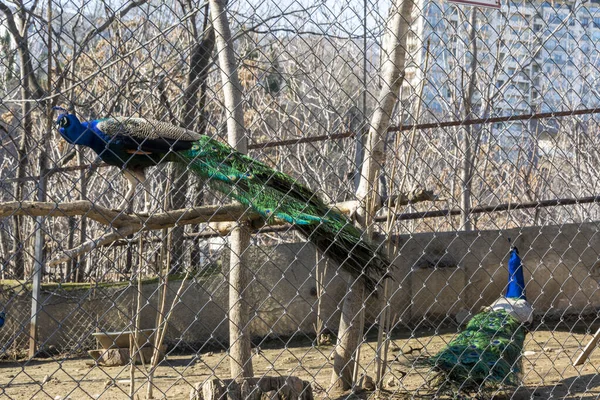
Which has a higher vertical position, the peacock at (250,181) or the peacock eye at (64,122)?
the peacock eye at (64,122)

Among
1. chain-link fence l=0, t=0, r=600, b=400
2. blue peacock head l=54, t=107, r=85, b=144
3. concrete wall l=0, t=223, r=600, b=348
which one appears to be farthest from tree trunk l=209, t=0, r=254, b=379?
concrete wall l=0, t=223, r=600, b=348

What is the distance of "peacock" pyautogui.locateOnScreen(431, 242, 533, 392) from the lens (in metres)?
3.56

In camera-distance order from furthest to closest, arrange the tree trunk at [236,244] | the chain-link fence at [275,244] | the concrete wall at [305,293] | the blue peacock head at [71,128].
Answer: the concrete wall at [305,293]
the blue peacock head at [71,128]
the tree trunk at [236,244]
the chain-link fence at [275,244]

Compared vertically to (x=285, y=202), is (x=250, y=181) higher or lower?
higher

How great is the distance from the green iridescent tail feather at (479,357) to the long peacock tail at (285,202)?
604mm

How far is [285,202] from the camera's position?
3.75m

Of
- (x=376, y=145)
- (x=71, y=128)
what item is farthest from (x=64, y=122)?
(x=376, y=145)

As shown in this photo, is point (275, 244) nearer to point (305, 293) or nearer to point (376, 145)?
point (305, 293)

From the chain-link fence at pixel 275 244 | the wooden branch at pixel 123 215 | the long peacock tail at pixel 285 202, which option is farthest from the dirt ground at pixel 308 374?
the wooden branch at pixel 123 215

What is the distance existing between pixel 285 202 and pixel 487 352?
4.81 feet

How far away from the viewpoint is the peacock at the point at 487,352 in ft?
11.7

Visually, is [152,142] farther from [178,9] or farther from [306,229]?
[178,9]

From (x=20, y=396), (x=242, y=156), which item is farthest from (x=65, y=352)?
(x=242, y=156)

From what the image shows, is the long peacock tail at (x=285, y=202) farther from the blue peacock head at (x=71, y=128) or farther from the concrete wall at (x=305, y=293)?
the concrete wall at (x=305, y=293)
